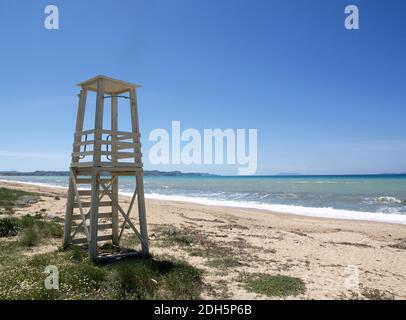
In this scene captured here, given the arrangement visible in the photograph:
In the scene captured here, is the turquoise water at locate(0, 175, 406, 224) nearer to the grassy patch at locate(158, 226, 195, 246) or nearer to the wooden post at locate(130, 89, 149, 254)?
the grassy patch at locate(158, 226, 195, 246)

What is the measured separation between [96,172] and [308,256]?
258 inches

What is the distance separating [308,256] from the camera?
33.5 ft

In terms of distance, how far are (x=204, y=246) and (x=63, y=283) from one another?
17.2 feet

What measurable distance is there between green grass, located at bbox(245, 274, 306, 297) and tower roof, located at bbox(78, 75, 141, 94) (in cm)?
571

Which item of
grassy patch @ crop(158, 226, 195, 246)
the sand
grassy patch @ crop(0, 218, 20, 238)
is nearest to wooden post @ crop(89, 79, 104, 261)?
the sand

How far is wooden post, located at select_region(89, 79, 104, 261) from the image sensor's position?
811 cm

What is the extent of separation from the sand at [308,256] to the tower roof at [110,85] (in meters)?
4.59

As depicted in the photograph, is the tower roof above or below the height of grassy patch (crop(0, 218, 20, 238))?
above

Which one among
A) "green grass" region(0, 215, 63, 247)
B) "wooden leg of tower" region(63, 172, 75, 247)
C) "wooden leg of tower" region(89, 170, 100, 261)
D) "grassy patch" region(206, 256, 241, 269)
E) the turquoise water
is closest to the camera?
"wooden leg of tower" region(89, 170, 100, 261)

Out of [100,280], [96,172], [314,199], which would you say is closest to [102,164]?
[96,172]

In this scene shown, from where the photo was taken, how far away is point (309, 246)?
11.8m

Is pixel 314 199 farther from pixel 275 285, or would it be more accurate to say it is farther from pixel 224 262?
pixel 275 285

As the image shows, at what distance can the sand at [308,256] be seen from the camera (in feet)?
23.3

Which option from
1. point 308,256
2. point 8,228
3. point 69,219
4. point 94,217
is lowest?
point 308,256
